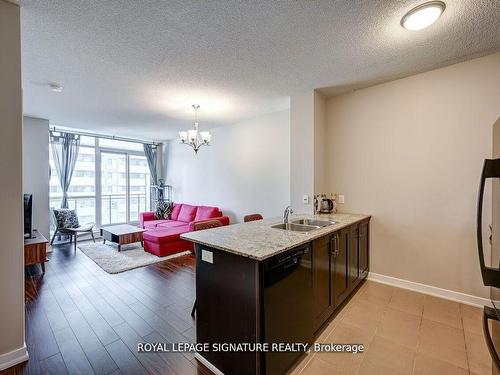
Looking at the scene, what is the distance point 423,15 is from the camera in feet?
5.91

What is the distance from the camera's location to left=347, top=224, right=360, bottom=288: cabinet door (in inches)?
106

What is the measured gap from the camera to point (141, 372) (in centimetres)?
173

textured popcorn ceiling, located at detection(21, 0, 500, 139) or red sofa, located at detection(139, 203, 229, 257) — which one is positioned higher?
textured popcorn ceiling, located at detection(21, 0, 500, 139)

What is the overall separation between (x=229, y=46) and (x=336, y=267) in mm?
2478

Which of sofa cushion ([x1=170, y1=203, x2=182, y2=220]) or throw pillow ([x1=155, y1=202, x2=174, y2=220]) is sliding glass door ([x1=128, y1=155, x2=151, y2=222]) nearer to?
throw pillow ([x1=155, y1=202, x2=174, y2=220])

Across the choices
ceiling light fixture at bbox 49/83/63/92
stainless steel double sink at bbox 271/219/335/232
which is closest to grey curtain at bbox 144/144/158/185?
ceiling light fixture at bbox 49/83/63/92

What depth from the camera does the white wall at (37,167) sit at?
15.3 ft

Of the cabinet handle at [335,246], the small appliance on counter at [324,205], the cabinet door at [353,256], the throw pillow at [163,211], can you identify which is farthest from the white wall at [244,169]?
the cabinet handle at [335,246]

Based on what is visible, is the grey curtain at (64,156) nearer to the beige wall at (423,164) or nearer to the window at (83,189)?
the window at (83,189)

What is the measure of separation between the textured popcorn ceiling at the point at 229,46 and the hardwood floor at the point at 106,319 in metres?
2.76

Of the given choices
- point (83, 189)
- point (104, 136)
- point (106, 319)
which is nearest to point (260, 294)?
point (106, 319)

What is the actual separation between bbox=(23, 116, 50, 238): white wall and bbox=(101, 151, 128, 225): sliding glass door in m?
1.53

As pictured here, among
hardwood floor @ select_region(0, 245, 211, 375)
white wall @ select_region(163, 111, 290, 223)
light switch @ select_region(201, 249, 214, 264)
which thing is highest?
white wall @ select_region(163, 111, 290, 223)

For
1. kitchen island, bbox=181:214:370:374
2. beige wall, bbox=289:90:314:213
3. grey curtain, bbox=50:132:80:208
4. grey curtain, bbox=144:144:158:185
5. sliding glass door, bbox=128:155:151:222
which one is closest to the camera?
kitchen island, bbox=181:214:370:374
